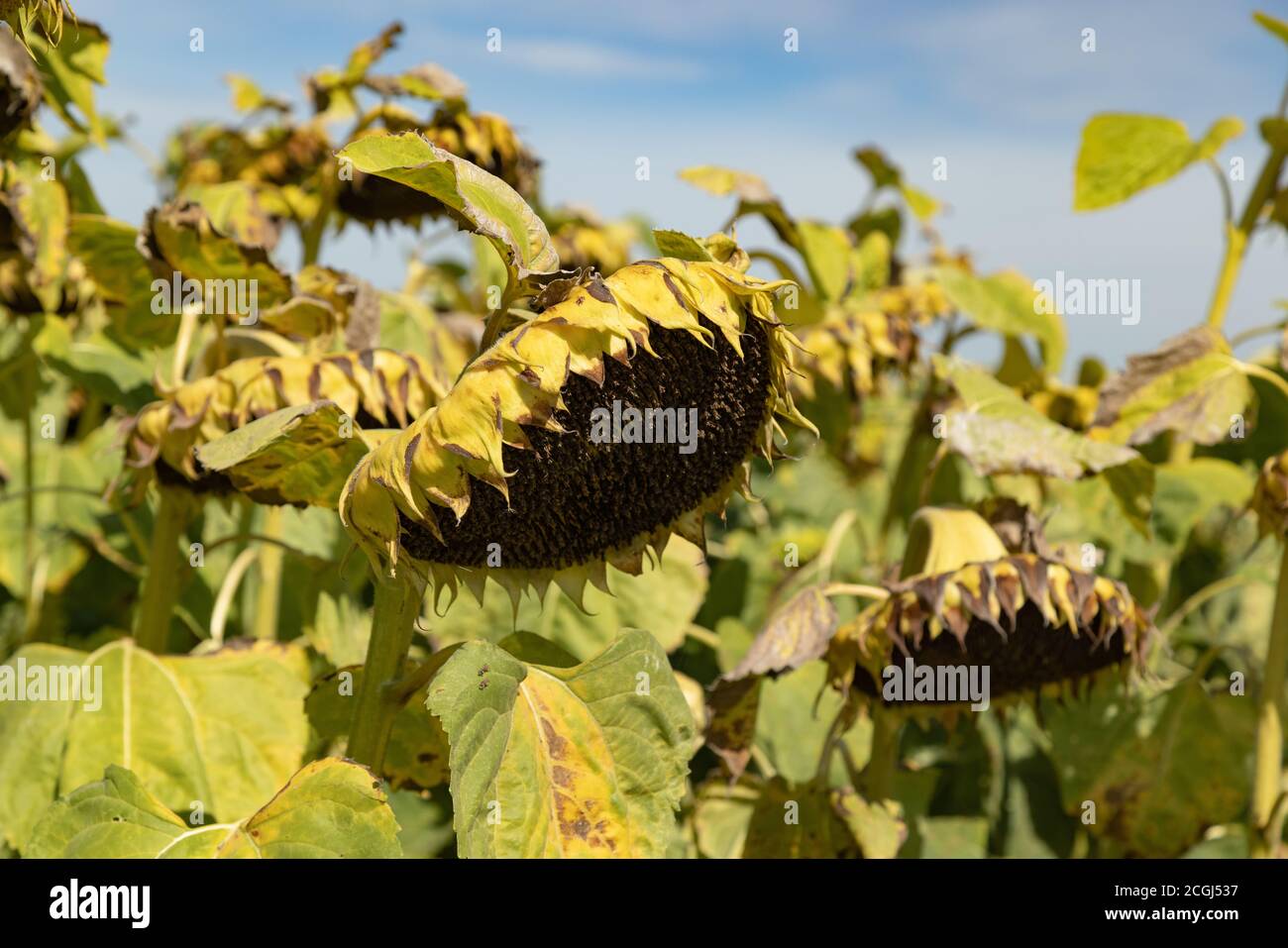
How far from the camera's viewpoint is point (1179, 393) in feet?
5.93

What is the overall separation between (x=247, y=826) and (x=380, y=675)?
161 mm

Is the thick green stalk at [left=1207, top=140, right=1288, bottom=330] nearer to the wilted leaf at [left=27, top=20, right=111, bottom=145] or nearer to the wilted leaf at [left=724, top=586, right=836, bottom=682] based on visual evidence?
the wilted leaf at [left=724, top=586, right=836, bottom=682]

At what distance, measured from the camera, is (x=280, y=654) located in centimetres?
160

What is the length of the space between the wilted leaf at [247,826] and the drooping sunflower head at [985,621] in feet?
1.93

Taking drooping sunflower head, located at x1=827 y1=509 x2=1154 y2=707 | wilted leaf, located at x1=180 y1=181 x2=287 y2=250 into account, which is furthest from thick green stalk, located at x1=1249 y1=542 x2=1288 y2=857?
wilted leaf, located at x1=180 y1=181 x2=287 y2=250

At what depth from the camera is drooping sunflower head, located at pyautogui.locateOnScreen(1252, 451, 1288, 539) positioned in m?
1.60

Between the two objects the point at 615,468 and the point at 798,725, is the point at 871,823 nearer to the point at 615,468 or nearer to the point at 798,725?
the point at 798,725

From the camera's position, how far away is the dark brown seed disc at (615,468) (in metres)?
0.98

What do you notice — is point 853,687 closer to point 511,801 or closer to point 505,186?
point 511,801

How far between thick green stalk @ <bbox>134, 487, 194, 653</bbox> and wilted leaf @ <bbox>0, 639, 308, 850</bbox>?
7 cm

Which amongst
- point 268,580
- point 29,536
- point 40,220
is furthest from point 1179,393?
point 29,536

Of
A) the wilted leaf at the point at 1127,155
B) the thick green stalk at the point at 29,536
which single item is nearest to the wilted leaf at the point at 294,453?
the thick green stalk at the point at 29,536

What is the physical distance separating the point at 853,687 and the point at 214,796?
72 cm
